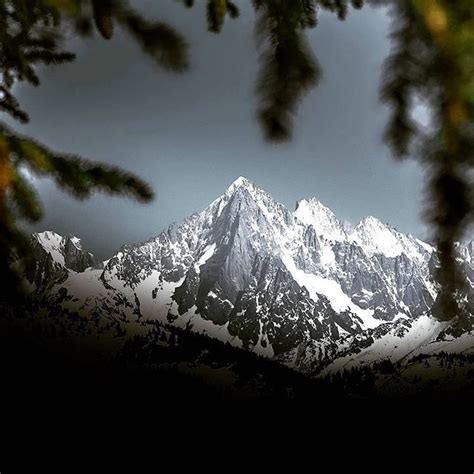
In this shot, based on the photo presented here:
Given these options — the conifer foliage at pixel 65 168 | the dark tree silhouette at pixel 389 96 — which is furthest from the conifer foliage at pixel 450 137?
the conifer foliage at pixel 65 168

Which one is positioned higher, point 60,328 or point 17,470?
point 60,328

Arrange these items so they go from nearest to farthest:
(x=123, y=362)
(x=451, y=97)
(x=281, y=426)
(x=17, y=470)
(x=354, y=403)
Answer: (x=451, y=97)
(x=17, y=470)
(x=281, y=426)
(x=123, y=362)
(x=354, y=403)

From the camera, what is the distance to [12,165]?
1062 millimetres

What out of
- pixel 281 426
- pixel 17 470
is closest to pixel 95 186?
pixel 17 470

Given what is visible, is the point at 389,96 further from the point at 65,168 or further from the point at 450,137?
the point at 65,168

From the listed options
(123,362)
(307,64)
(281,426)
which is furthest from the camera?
(123,362)

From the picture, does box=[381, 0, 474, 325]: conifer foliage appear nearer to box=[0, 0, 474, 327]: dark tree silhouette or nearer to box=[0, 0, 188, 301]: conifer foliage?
box=[0, 0, 474, 327]: dark tree silhouette

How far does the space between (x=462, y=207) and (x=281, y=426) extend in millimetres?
95333

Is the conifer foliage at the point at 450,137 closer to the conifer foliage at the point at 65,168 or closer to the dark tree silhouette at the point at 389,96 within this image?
the dark tree silhouette at the point at 389,96

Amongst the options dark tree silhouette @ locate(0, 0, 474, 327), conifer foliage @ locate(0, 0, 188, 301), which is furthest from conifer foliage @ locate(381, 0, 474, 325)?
conifer foliage @ locate(0, 0, 188, 301)

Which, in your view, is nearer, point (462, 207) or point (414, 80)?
point (462, 207)

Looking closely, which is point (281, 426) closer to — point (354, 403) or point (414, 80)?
point (354, 403)

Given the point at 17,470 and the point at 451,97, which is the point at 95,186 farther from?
the point at 17,470

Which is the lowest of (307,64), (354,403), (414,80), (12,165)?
(12,165)
